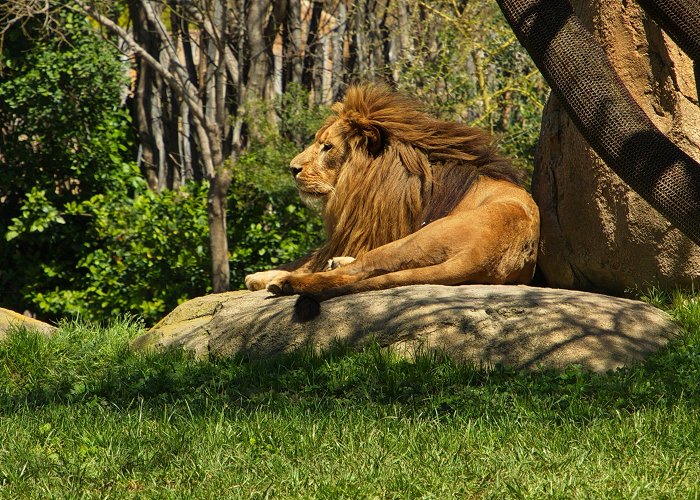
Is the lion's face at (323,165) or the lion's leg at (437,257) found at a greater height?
the lion's face at (323,165)

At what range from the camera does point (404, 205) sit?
257 inches

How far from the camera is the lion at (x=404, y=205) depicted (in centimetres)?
616

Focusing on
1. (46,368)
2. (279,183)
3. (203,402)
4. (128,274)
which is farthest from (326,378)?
(128,274)

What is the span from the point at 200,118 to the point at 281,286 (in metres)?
5.07

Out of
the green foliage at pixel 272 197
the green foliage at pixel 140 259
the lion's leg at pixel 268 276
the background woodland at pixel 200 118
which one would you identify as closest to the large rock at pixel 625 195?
the lion's leg at pixel 268 276

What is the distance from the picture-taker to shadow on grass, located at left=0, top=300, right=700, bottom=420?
15.6 ft

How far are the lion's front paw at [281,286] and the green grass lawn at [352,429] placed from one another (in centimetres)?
67

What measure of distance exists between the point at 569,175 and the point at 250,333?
2.39 metres

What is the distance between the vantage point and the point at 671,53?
6.12 metres

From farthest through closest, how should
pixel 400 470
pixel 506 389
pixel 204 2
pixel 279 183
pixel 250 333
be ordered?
pixel 204 2 → pixel 279 183 → pixel 250 333 → pixel 506 389 → pixel 400 470

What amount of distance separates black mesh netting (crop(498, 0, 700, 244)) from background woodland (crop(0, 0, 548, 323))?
6.08m

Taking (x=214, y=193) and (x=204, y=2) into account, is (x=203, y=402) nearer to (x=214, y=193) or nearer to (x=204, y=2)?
(x=214, y=193)

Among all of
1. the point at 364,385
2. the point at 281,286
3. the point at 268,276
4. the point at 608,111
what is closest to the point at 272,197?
the point at 268,276

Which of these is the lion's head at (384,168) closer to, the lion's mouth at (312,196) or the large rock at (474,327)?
the lion's mouth at (312,196)
